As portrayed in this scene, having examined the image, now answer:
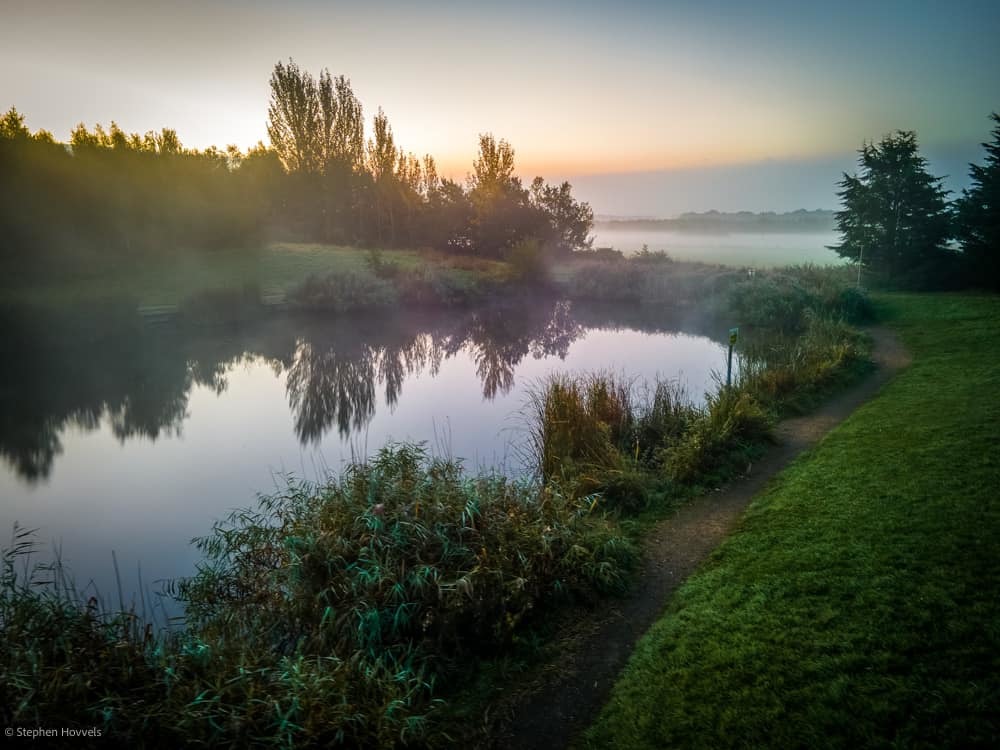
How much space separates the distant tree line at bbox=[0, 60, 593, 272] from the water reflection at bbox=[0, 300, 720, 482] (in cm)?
937

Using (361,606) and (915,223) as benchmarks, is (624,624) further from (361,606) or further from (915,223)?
(915,223)

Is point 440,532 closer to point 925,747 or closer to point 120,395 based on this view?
point 925,747

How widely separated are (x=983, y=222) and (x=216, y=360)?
26.2 metres

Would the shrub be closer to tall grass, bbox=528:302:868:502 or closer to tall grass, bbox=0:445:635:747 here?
tall grass, bbox=528:302:868:502

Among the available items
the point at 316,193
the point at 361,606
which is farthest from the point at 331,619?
the point at 316,193

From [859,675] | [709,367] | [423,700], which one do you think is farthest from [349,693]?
[709,367]

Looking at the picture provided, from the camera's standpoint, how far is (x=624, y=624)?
4480 millimetres

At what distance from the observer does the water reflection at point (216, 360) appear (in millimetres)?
10695

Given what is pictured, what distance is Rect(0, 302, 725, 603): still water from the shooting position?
23.4 feet

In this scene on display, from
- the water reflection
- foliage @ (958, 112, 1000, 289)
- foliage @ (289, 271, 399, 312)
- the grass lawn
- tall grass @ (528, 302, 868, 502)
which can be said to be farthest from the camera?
foliage @ (289, 271, 399, 312)

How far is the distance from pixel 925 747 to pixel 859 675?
1.71ft

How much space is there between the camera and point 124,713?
9.64 feet

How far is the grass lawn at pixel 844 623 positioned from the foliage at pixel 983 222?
1725cm

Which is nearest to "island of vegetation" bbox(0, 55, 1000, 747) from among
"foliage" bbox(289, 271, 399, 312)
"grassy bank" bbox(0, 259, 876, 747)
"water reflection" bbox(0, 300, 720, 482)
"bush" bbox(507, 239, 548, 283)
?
"grassy bank" bbox(0, 259, 876, 747)
